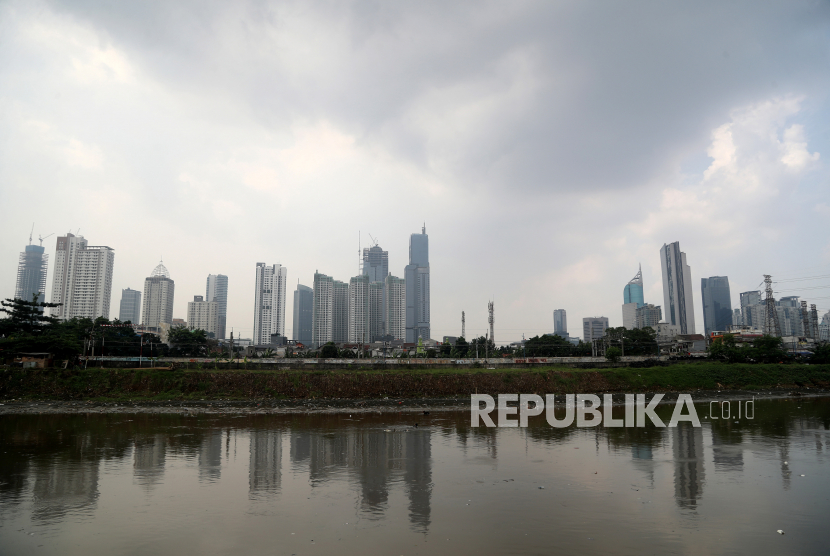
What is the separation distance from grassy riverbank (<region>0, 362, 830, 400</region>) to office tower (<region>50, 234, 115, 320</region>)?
456 ft

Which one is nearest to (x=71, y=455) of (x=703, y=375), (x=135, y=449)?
(x=135, y=449)

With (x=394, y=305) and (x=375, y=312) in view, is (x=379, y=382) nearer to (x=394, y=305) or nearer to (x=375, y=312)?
(x=375, y=312)

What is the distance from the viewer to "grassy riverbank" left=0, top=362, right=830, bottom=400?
38500mm

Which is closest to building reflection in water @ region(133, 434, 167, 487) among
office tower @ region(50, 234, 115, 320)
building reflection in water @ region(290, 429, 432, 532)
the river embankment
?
building reflection in water @ region(290, 429, 432, 532)

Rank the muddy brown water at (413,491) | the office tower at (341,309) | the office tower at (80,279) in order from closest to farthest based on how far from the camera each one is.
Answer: the muddy brown water at (413,491) → the office tower at (80,279) → the office tower at (341,309)

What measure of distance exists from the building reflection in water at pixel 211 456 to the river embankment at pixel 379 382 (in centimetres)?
1473

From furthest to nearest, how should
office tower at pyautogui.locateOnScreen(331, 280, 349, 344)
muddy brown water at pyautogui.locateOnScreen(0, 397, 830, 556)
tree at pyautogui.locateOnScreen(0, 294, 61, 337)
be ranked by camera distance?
1. office tower at pyautogui.locateOnScreen(331, 280, 349, 344)
2. tree at pyautogui.locateOnScreen(0, 294, 61, 337)
3. muddy brown water at pyautogui.locateOnScreen(0, 397, 830, 556)

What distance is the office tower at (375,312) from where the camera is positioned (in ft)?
580

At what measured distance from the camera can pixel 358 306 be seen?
574ft

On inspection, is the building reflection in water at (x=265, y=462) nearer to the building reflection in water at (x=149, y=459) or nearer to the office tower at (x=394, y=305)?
the building reflection in water at (x=149, y=459)

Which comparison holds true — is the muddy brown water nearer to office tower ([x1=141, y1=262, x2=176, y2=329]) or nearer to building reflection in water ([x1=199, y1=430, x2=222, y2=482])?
building reflection in water ([x1=199, y1=430, x2=222, y2=482])

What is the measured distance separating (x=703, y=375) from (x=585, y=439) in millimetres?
33220

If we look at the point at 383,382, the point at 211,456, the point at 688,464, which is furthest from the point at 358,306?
the point at 688,464

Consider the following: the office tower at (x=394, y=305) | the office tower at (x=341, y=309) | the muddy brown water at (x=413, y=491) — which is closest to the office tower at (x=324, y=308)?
the office tower at (x=341, y=309)
